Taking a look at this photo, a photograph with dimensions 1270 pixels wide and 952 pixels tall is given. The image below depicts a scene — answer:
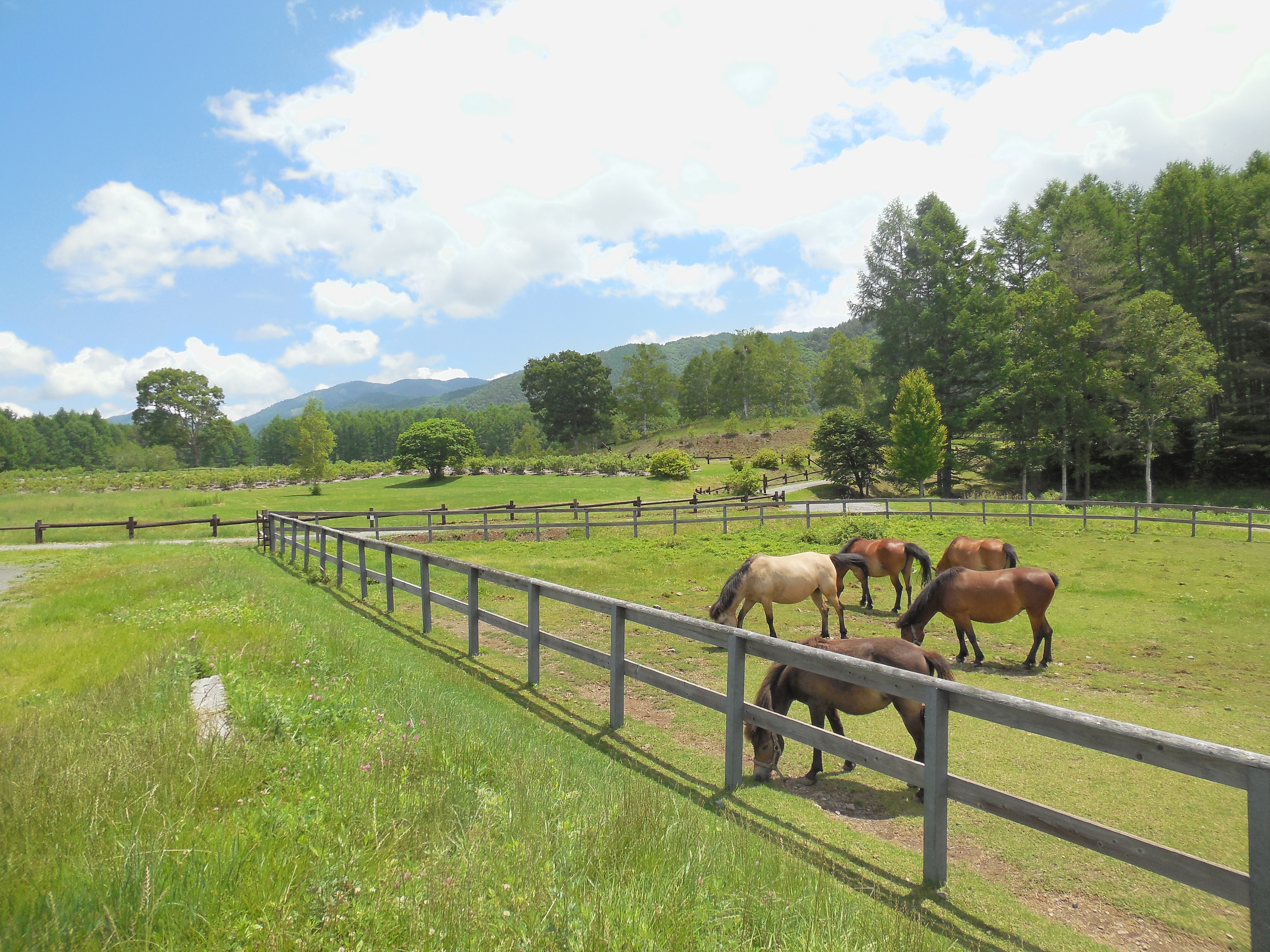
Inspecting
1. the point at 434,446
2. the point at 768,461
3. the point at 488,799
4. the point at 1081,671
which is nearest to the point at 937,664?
the point at 488,799

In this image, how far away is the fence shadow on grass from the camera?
2.91m

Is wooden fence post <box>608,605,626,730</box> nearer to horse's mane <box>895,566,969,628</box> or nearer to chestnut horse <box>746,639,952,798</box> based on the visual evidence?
chestnut horse <box>746,639,952,798</box>

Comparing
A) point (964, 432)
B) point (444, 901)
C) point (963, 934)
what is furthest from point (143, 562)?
point (964, 432)

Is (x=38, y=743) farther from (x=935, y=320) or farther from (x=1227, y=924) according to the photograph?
(x=935, y=320)

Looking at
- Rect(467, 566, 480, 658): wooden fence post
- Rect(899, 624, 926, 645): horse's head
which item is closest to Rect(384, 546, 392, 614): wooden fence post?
Rect(467, 566, 480, 658): wooden fence post

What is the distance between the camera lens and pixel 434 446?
51.4 meters

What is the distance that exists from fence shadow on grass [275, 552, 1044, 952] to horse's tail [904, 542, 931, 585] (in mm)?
7523

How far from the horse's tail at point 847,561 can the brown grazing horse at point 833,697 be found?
4934 millimetres

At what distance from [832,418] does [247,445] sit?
154 metres

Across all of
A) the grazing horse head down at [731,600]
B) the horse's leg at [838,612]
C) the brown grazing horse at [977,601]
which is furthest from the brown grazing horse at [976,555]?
the grazing horse head down at [731,600]

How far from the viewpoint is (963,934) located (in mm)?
2865

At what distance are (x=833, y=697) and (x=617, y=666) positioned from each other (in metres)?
1.77

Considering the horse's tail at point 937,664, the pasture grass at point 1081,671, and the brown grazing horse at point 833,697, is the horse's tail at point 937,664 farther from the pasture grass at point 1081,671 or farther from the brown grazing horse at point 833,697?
the pasture grass at point 1081,671

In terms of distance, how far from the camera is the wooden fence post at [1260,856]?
2.23 m
